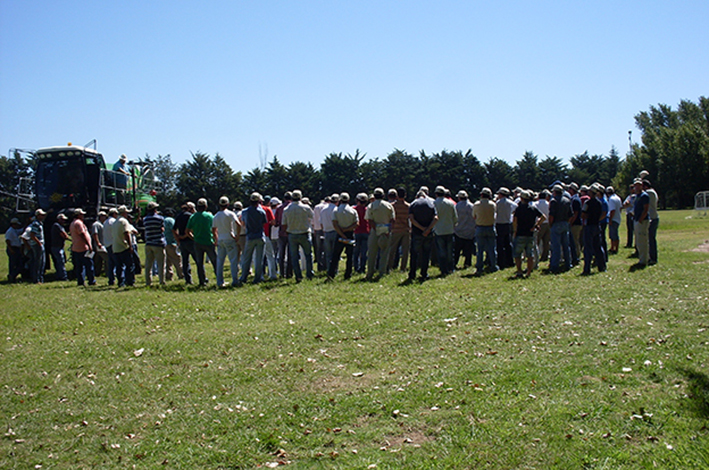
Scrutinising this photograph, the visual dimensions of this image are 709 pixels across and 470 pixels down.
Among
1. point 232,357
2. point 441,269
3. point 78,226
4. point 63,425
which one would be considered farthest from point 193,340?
point 78,226

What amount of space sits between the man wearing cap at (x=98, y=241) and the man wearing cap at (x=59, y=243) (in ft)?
2.73

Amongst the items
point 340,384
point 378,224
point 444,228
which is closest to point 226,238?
point 378,224

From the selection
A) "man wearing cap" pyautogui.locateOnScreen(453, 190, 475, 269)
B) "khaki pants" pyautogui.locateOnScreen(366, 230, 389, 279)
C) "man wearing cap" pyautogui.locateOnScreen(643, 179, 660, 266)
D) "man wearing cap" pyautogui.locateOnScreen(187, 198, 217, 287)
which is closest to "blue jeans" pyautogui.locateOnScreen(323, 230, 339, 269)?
"khaki pants" pyautogui.locateOnScreen(366, 230, 389, 279)

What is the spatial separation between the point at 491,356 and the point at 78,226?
12.7m

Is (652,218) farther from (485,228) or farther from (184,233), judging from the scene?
(184,233)

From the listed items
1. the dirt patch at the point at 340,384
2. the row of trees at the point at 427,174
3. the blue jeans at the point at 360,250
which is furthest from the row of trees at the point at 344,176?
the dirt patch at the point at 340,384

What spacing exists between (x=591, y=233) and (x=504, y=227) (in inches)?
88.9

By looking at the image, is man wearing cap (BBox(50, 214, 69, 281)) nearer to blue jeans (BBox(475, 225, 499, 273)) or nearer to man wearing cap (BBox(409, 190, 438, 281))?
man wearing cap (BBox(409, 190, 438, 281))

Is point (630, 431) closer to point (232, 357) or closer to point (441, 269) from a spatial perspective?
point (232, 357)

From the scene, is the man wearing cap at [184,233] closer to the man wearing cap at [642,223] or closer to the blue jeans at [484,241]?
the blue jeans at [484,241]

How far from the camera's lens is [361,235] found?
1593 centimetres

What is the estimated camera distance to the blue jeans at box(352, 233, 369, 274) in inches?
629

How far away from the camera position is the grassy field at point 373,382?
4977mm

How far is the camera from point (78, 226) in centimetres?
1599
